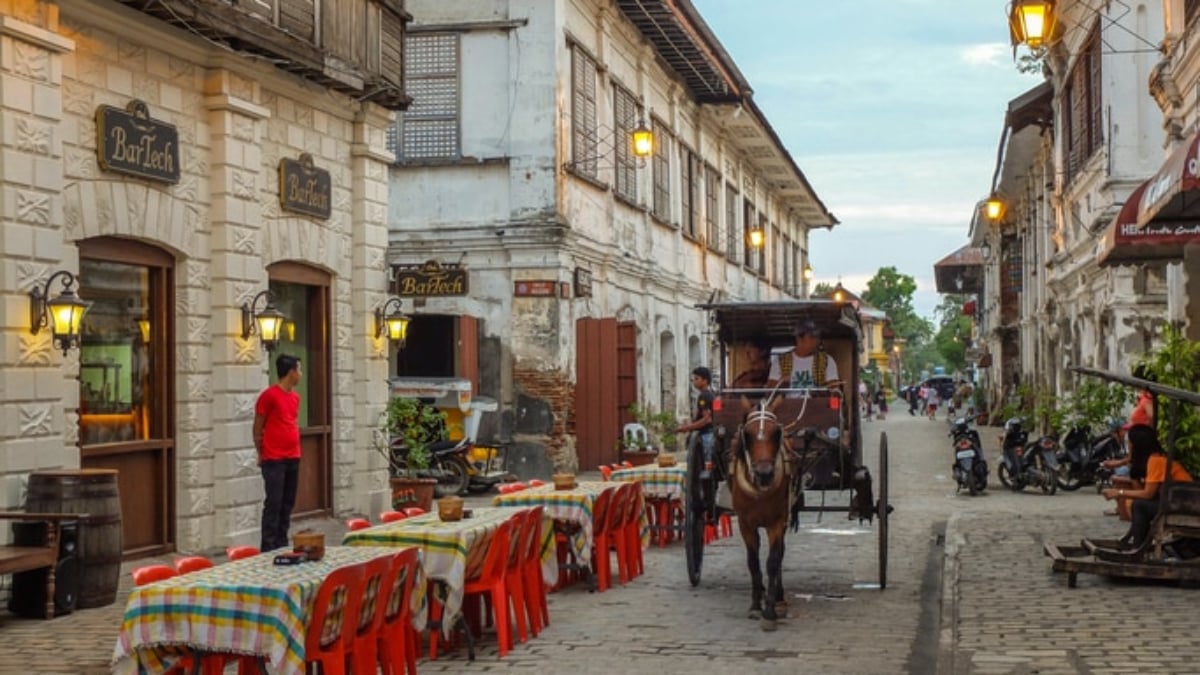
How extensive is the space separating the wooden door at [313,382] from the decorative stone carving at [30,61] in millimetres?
5018

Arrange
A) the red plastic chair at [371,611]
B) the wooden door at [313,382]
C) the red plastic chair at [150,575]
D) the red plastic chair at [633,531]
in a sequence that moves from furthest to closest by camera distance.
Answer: the wooden door at [313,382]
the red plastic chair at [633,531]
the red plastic chair at [371,611]
the red plastic chair at [150,575]

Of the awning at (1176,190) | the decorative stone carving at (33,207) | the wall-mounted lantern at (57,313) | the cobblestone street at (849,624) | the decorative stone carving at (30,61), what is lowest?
the cobblestone street at (849,624)

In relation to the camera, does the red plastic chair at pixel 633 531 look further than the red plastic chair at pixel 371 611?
Yes

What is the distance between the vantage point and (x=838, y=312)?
12766 millimetres

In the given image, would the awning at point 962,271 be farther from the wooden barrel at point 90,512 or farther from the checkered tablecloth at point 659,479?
the wooden barrel at point 90,512

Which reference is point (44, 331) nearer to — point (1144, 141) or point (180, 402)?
point (180, 402)

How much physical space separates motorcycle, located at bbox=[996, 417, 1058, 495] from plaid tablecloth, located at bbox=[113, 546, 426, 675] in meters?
16.4

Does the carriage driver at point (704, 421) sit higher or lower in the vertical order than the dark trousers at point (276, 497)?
higher

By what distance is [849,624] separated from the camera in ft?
33.4

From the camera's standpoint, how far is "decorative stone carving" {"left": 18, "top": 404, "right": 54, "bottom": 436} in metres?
11.1

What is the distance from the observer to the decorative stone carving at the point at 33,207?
11.2m

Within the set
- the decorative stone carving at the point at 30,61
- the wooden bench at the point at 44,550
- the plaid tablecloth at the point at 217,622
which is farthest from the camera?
the decorative stone carving at the point at 30,61

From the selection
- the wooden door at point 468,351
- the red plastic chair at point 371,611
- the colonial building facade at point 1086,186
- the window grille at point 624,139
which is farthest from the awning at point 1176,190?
the window grille at point 624,139

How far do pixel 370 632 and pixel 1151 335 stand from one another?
1606 centimetres
